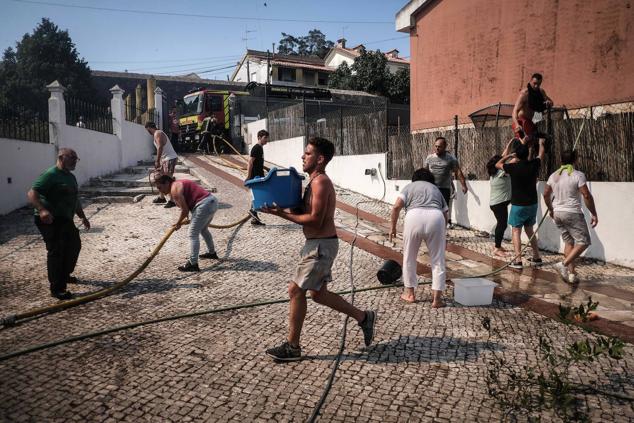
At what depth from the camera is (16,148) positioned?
9961 mm

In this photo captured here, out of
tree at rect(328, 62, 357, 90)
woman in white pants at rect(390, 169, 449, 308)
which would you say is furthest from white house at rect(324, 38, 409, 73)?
woman in white pants at rect(390, 169, 449, 308)

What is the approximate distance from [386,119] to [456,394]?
9654 mm

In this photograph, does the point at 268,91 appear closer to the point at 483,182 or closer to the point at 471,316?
the point at 483,182

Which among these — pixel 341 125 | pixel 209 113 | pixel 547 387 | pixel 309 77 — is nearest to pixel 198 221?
pixel 547 387

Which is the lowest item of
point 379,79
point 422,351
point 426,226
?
point 422,351

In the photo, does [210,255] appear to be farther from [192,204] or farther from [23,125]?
[23,125]

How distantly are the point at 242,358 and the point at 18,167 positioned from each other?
30.7 feet

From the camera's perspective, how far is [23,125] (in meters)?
10.3

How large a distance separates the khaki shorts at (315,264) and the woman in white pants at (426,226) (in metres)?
1.50

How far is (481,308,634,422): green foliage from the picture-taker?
8.96 ft

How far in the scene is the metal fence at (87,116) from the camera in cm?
1220

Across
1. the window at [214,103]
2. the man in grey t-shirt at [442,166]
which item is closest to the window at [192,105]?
the window at [214,103]

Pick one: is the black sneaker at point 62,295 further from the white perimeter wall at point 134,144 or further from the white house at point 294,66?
the white house at point 294,66

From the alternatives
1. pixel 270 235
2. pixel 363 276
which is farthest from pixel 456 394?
pixel 270 235
